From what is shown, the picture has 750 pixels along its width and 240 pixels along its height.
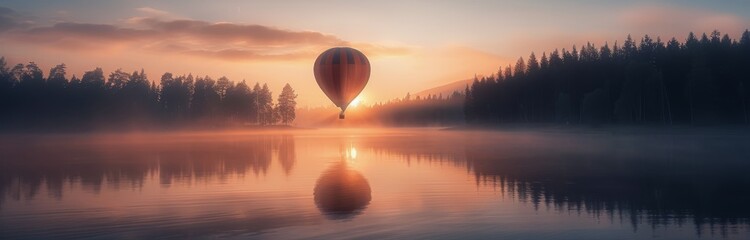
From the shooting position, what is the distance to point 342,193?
2223cm

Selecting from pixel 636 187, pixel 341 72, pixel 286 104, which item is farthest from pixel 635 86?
pixel 286 104

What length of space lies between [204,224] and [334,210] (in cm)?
409

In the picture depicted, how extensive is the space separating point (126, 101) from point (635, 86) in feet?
358

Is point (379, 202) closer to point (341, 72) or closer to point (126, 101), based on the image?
point (341, 72)

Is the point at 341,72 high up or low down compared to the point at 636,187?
up

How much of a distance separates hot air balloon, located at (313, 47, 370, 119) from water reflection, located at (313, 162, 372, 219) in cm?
3026

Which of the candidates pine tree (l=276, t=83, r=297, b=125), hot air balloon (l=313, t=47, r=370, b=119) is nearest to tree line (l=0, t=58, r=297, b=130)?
pine tree (l=276, t=83, r=297, b=125)

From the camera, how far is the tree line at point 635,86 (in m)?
84.8

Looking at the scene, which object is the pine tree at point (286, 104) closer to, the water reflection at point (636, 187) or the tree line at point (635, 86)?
the tree line at point (635, 86)

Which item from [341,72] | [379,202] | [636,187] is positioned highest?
[341,72]

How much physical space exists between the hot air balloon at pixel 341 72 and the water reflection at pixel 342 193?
99.3 ft

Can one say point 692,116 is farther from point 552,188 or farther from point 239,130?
point 239,130

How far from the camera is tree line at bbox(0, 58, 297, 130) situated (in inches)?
4774

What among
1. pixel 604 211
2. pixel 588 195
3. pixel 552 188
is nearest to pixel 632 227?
pixel 604 211
